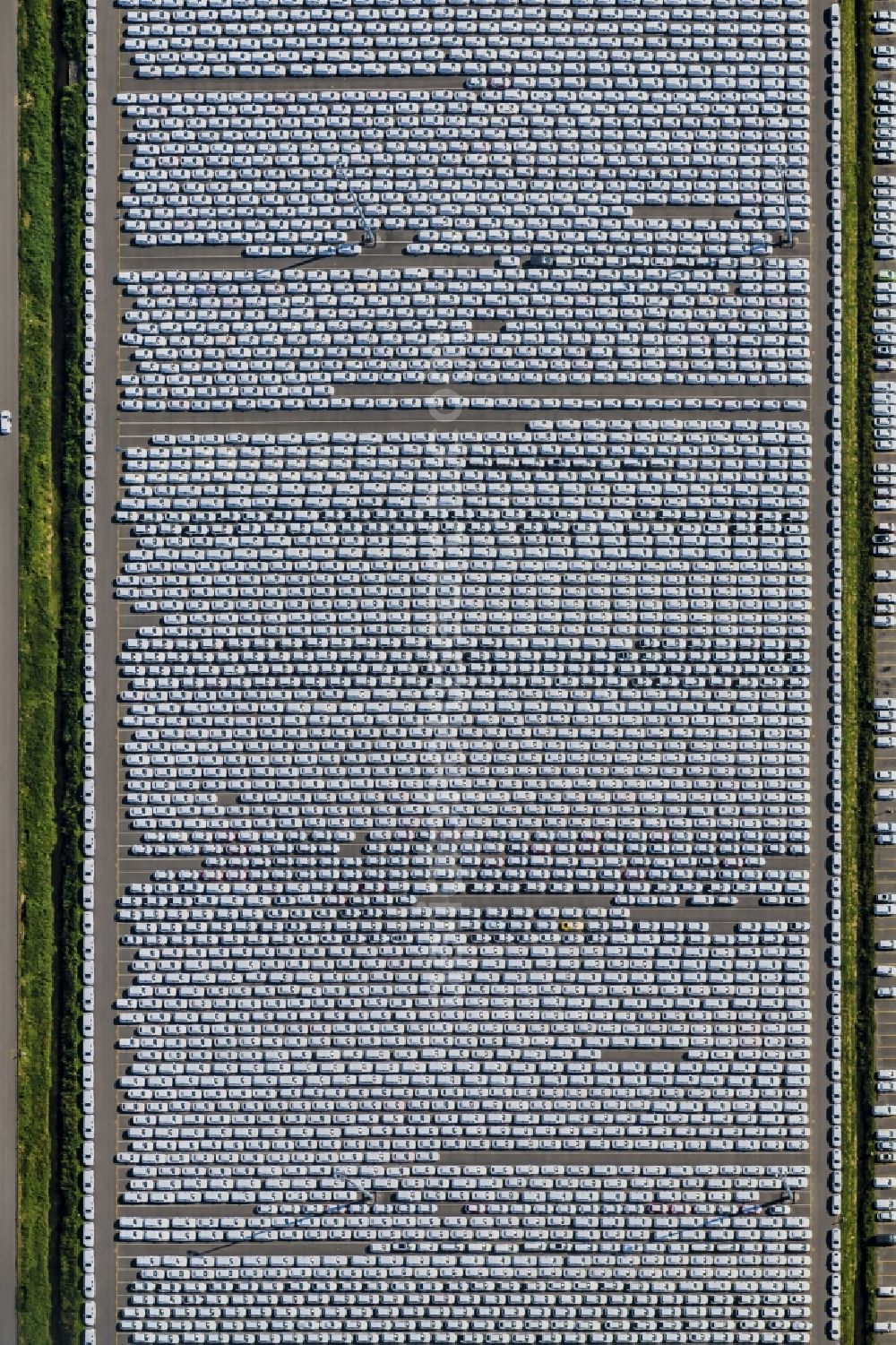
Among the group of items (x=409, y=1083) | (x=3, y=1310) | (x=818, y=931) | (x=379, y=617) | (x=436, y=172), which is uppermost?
(x=436, y=172)

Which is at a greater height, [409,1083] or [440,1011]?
[440,1011]

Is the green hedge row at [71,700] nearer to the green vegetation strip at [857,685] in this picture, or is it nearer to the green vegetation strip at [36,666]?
the green vegetation strip at [36,666]

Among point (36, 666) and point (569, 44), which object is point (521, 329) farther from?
point (36, 666)

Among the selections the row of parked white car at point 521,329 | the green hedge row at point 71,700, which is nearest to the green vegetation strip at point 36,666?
the green hedge row at point 71,700

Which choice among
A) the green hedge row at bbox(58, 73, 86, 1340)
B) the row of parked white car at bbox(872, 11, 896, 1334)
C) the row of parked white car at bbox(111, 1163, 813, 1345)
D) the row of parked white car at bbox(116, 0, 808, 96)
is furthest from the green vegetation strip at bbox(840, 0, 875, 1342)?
the green hedge row at bbox(58, 73, 86, 1340)

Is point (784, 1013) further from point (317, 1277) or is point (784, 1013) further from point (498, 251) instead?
point (498, 251)

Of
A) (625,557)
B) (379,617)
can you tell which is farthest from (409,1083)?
(625,557)
